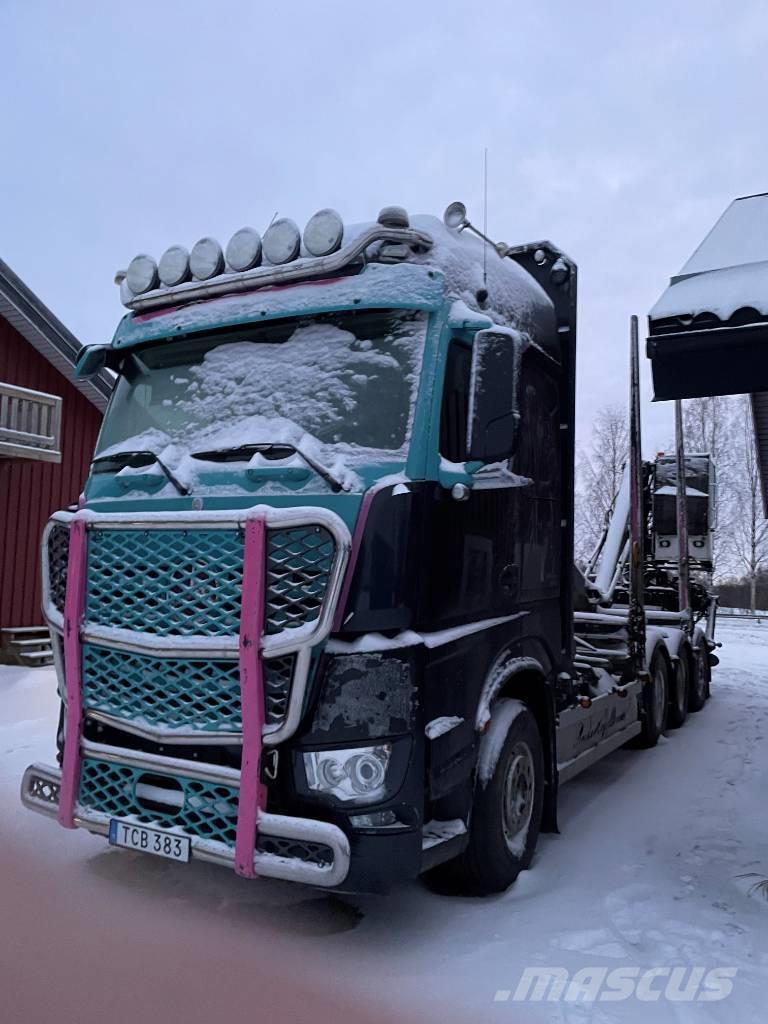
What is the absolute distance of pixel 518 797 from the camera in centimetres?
409

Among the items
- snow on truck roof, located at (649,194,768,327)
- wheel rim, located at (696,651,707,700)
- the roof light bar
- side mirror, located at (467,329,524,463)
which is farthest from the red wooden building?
snow on truck roof, located at (649,194,768,327)

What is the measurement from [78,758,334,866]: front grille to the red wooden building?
897 cm

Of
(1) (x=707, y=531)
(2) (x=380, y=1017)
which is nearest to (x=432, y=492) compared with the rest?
(2) (x=380, y=1017)

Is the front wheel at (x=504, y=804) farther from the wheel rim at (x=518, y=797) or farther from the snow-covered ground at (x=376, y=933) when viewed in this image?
the snow-covered ground at (x=376, y=933)

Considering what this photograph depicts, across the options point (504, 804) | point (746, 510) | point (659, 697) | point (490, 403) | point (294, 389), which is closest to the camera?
point (490, 403)

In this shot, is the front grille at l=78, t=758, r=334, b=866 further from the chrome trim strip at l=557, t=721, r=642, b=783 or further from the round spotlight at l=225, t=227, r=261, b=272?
the round spotlight at l=225, t=227, r=261, b=272

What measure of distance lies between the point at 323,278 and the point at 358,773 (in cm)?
227

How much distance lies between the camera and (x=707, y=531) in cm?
1210

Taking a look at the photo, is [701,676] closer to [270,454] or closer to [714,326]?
[714,326]

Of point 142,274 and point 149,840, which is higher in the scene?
point 142,274

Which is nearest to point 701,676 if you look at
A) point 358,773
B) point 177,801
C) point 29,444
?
point 358,773

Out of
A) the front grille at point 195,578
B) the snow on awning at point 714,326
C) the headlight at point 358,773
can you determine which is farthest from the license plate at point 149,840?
the snow on awning at point 714,326

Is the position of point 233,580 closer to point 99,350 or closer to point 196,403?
point 196,403

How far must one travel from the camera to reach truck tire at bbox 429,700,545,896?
3654mm
